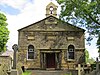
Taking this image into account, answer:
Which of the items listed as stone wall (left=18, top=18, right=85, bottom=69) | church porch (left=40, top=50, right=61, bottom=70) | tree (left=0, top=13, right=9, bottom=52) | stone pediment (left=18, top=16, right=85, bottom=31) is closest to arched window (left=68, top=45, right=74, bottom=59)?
stone wall (left=18, top=18, right=85, bottom=69)

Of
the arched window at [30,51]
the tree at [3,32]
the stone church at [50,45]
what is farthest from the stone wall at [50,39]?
the tree at [3,32]

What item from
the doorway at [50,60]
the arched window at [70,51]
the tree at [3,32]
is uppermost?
the tree at [3,32]

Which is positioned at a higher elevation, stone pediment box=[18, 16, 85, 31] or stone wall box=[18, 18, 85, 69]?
stone pediment box=[18, 16, 85, 31]

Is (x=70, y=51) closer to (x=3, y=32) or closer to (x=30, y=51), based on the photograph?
(x=30, y=51)

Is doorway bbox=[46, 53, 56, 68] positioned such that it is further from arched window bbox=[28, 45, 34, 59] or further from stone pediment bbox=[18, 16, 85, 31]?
stone pediment bbox=[18, 16, 85, 31]

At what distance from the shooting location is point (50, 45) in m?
31.6

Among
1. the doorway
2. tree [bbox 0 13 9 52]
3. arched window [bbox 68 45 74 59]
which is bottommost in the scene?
the doorway

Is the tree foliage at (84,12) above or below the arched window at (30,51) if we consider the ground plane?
above

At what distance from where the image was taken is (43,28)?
32406 mm

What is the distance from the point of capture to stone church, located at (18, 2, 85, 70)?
3112cm

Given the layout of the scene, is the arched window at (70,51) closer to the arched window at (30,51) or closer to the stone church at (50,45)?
the stone church at (50,45)

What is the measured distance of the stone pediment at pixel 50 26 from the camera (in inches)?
1273

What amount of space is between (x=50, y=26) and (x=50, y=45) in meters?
2.89

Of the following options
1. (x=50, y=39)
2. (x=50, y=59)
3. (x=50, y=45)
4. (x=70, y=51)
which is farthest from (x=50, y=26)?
(x=50, y=59)
